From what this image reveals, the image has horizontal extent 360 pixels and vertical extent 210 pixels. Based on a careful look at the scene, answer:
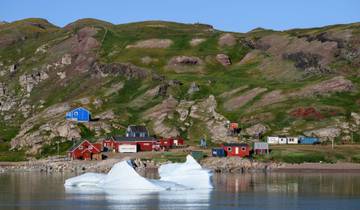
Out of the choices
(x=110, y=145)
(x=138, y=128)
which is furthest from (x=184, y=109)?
(x=110, y=145)

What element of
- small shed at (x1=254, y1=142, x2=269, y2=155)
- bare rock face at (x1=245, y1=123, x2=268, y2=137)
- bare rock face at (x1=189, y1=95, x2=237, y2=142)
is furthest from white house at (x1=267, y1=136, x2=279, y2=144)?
small shed at (x1=254, y1=142, x2=269, y2=155)

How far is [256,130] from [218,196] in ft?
241

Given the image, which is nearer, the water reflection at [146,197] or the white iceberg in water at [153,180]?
the water reflection at [146,197]

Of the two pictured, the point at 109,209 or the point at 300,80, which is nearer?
the point at 109,209

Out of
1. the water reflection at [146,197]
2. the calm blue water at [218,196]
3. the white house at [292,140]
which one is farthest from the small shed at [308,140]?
the water reflection at [146,197]

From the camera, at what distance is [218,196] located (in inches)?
3720

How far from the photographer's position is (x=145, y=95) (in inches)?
7731

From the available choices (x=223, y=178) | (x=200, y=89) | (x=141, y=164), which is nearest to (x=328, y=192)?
(x=223, y=178)

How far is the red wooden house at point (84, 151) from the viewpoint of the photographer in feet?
511

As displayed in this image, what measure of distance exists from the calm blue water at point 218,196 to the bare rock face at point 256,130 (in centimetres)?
4216

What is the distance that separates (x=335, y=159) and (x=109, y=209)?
71587mm

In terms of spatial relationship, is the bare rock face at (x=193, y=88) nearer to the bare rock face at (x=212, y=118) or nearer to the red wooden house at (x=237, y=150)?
the bare rock face at (x=212, y=118)

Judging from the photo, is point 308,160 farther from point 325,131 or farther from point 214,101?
point 214,101

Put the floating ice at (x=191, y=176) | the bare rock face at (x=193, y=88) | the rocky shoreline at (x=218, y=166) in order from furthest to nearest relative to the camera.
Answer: the bare rock face at (x=193, y=88) → the rocky shoreline at (x=218, y=166) → the floating ice at (x=191, y=176)
